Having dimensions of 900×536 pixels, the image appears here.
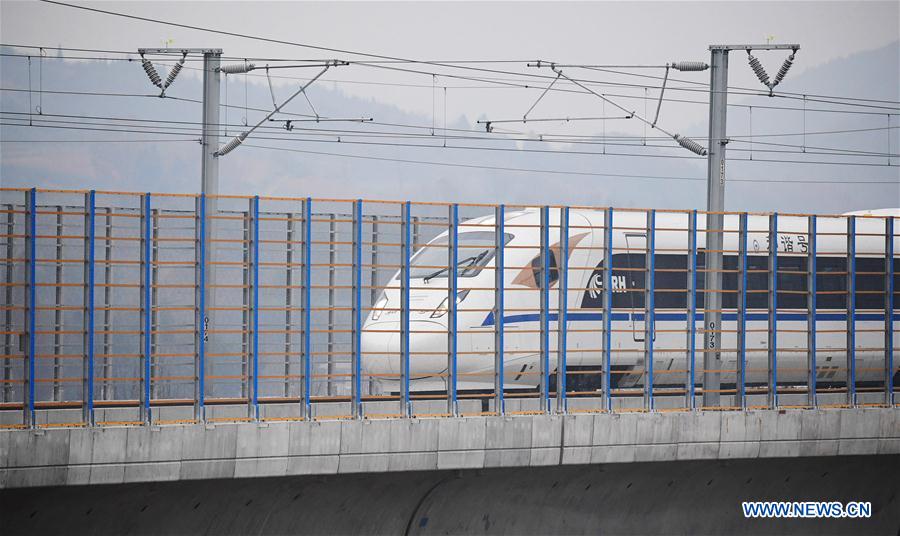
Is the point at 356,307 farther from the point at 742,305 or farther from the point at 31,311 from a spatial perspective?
the point at 742,305

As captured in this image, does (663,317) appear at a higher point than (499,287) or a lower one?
lower

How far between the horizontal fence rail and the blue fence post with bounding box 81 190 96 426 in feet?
0.06

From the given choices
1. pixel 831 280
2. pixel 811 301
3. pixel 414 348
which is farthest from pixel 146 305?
pixel 831 280

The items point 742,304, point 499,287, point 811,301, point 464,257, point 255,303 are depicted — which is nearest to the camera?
point 255,303

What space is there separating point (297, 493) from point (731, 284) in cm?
1215

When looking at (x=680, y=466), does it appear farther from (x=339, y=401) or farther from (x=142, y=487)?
(x=142, y=487)

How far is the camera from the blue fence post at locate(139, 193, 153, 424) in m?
9.76

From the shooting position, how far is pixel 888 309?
1318 cm

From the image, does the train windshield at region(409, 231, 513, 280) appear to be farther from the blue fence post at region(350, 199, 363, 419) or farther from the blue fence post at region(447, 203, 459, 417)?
the blue fence post at region(350, 199, 363, 419)

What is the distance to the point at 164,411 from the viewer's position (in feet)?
39.4

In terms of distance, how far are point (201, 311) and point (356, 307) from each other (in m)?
1.40

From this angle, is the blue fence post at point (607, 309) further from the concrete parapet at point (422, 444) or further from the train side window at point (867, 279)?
the train side window at point (867, 279)

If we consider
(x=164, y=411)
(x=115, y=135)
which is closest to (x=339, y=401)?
(x=164, y=411)

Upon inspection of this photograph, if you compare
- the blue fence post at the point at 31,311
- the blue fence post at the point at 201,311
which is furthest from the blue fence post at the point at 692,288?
the blue fence post at the point at 31,311
